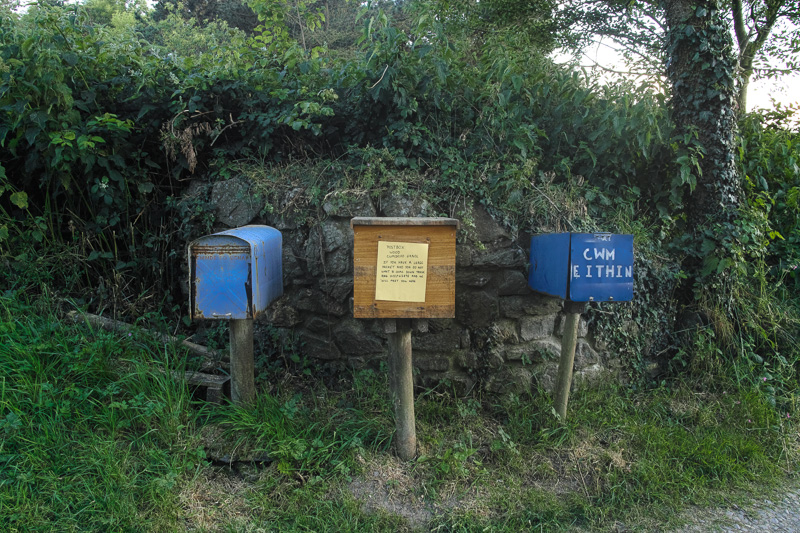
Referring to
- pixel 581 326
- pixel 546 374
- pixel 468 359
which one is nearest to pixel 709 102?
pixel 581 326

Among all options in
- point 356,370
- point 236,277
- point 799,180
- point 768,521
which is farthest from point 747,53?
point 236,277

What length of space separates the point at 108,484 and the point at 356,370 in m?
1.69

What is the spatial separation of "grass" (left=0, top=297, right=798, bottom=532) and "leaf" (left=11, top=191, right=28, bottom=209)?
0.78 m

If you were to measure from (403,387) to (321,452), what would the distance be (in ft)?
2.02

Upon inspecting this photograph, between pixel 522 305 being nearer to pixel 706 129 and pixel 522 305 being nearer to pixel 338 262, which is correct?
pixel 338 262

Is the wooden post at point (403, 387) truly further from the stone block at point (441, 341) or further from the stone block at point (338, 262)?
the stone block at point (338, 262)

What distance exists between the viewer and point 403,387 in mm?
2912

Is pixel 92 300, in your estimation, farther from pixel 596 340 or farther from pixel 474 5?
pixel 474 5

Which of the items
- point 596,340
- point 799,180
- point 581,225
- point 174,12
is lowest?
point 596,340

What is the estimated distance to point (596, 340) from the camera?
12.6 ft

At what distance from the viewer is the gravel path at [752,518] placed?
2635 mm

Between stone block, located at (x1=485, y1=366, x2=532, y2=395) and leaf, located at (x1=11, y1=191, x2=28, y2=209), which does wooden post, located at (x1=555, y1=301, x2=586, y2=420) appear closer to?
stone block, located at (x1=485, y1=366, x2=532, y2=395)

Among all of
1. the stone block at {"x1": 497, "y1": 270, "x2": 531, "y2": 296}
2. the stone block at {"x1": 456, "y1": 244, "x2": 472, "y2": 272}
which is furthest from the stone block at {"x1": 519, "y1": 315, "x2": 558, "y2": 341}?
the stone block at {"x1": 456, "y1": 244, "x2": 472, "y2": 272}

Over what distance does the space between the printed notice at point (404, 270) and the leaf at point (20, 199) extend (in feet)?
10.2
